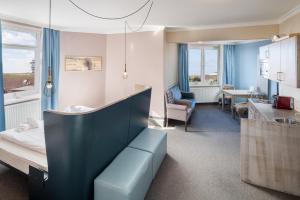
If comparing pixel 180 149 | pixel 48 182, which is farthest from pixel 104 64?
pixel 48 182

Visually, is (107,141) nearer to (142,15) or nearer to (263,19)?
(142,15)

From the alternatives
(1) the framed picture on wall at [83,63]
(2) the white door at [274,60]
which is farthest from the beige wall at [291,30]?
(1) the framed picture on wall at [83,63]

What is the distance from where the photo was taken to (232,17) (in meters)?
4.16

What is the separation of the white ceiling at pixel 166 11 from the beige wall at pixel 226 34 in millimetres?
169

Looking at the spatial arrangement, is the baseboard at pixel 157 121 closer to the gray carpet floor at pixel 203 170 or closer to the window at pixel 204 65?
the gray carpet floor at pixel 203 170

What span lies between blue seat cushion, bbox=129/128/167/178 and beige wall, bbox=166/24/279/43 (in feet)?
9.94

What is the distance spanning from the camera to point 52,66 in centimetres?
498

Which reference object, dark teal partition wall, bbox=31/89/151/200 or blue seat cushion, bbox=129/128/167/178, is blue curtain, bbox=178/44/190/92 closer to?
blue seat cushion, bbox=129/128/167/178

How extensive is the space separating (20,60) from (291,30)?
5.79m

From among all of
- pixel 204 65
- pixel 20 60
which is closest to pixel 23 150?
pixel 20 60

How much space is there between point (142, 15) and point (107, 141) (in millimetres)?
2755

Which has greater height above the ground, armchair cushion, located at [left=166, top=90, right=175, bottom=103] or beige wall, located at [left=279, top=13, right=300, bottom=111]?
beige wall, located at [left=279, top=13, right=300, bottom=111]

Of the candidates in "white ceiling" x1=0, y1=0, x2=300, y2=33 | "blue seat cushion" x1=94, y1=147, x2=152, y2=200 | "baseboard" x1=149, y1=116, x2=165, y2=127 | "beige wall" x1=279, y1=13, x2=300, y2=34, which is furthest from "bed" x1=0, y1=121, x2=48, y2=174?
"beige wall" x1=279, y1=13, x2=300, y2=34

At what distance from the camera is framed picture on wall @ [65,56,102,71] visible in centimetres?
541
